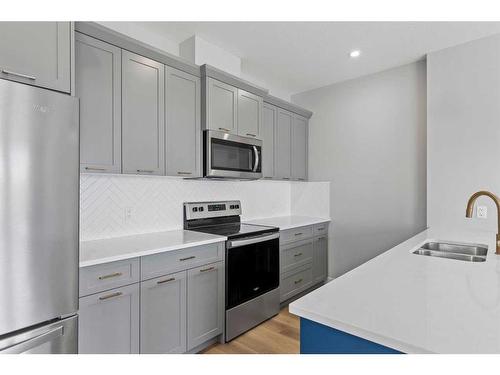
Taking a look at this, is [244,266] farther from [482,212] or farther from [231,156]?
[482,212]

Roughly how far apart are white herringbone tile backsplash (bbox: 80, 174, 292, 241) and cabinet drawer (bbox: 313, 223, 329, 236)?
0.95 metres

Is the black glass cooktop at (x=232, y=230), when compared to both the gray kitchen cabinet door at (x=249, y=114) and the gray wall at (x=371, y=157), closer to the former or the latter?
the gray kitchen cabinet door at (x=249, y=114)

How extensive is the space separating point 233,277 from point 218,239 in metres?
0.38

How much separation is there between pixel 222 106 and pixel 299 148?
1.49 metres

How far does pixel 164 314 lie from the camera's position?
1.94 meters

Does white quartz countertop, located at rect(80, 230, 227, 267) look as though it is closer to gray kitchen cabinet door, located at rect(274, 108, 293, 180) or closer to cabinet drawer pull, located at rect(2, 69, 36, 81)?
cabinet drawer pull, located at rect(2, 69, 36, 81)

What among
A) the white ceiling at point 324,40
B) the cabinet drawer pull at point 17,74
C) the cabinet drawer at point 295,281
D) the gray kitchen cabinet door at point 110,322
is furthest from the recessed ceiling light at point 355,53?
A: the gray kitchen cabinet door at point 110,322

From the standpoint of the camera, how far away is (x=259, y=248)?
266 cm

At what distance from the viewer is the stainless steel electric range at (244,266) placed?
2.39 m

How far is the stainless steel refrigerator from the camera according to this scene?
4.03ft

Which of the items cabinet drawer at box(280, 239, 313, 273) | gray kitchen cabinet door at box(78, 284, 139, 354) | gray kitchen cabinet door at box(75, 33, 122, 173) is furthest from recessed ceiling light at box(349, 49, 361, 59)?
gray kitchen cabinet door at box(78, 284, 139, 354)

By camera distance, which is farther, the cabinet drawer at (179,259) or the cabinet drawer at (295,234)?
the cabinet drawer at (295,234)

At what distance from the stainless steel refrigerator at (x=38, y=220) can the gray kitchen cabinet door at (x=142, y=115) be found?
0.62 m

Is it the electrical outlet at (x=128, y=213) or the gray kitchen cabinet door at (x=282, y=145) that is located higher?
the gray kitchen cabinet door at (x=282, y=145)
